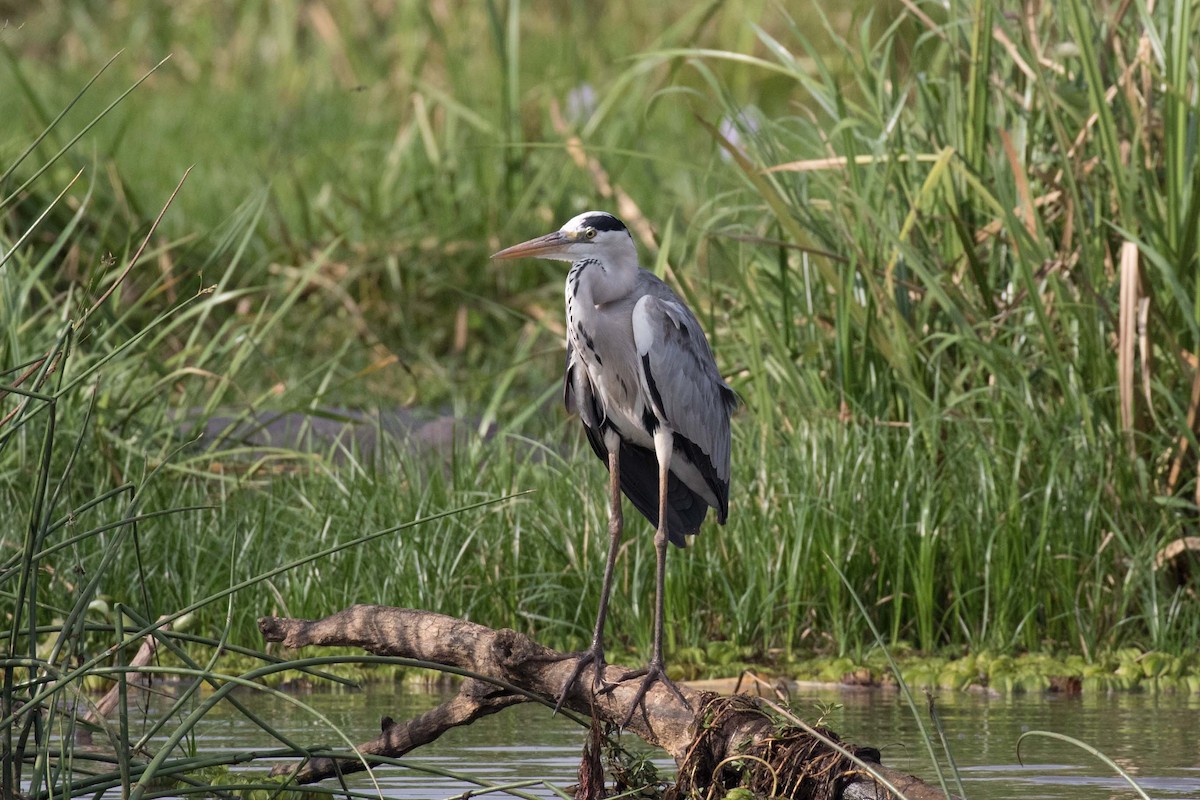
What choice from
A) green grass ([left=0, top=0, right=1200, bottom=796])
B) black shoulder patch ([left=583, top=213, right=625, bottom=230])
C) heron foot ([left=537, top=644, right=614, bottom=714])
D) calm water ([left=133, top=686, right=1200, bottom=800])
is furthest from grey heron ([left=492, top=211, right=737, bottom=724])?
green grass ([left=0, top=0, right=1200, bottom=796])

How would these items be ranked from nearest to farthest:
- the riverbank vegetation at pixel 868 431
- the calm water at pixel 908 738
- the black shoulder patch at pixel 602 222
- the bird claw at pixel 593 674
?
the bird claw at pixel 593 674, the calm water at pixel 908 738, the black shoulder patch at pixel 602 222, the riverbank vegetation at pixel 868 431

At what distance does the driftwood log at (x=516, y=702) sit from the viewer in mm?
3428

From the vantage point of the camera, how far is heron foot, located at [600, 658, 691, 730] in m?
3.71

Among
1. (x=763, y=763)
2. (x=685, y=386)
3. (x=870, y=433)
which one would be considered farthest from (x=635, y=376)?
(x=870, y=433)

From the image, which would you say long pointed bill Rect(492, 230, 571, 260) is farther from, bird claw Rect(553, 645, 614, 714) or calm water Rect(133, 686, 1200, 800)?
calm water Rect(133, 686, 1200, 800)

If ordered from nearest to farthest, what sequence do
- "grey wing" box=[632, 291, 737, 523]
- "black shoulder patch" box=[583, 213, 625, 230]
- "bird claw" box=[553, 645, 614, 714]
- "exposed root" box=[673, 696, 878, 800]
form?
"exposed root" box=[673, 696, 878, 800]
"bird claw" box=[553, 645, 614, 714]
"black shoulder patch" box=[583, 213, 625, 230]
"grey wing" box=[632, 291, 737, 523]

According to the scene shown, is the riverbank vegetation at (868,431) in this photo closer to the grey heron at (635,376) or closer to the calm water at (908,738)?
the calm water at (908,738)

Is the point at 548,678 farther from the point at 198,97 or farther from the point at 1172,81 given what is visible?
the point at 198,97

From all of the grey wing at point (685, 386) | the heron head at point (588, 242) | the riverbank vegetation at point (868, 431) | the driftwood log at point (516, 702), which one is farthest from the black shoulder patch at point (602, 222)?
the riverbank vegetation at point (868, 431)

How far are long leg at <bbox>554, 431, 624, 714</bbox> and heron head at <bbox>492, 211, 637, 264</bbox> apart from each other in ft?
1.65

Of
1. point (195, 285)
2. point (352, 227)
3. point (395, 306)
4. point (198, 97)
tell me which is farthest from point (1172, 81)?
point (198, 97)

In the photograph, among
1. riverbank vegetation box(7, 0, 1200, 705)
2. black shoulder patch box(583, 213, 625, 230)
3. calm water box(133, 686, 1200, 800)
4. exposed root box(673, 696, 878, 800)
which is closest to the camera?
exposed root box(673, 696, 878, 800)

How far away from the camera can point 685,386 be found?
448 centimetres

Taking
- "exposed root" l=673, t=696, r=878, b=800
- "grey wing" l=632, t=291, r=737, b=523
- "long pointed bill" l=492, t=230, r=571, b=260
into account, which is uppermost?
"long pointed bill" l=492, t=230, r=571, b=260
